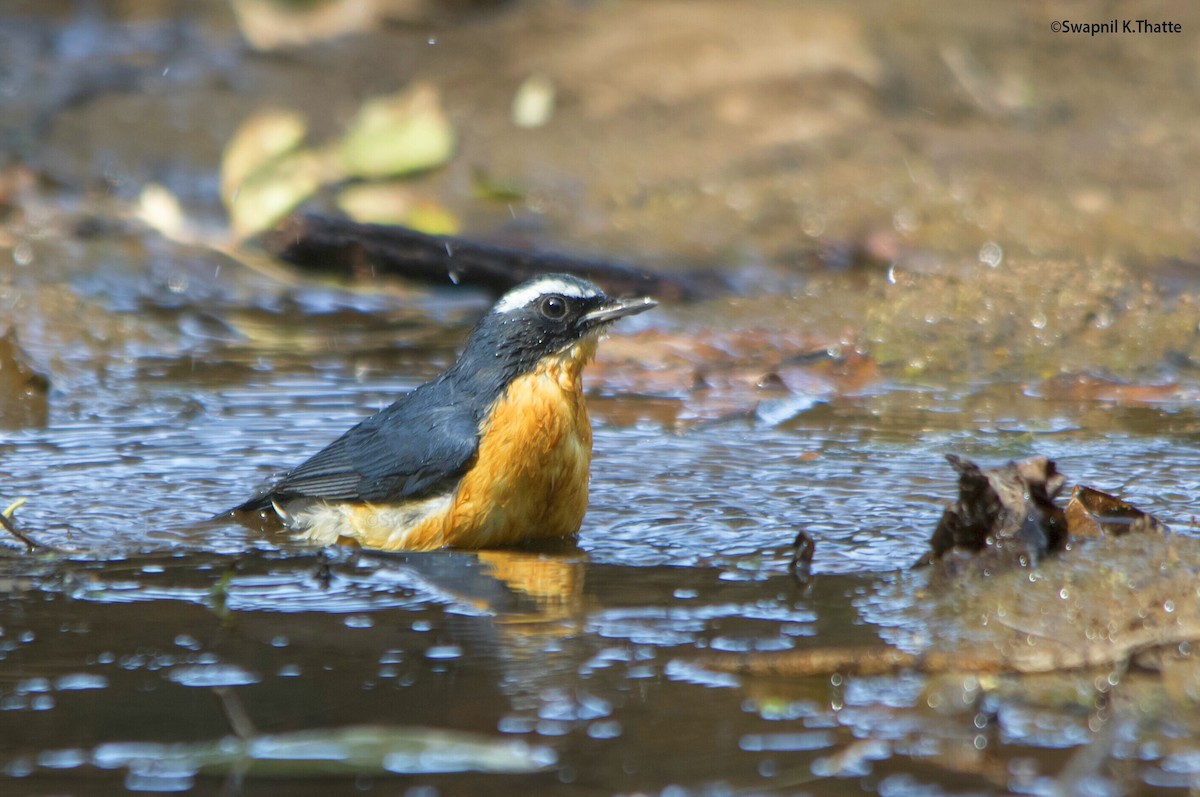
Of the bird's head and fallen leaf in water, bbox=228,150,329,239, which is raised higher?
fallen leaf in water, bbox=228,150,329,239

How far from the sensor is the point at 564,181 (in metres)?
11.9

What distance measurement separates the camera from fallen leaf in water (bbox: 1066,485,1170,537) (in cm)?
459

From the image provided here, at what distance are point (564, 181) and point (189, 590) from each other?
25.3 ft

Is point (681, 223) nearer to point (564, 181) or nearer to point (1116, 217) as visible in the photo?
point (564, 181)

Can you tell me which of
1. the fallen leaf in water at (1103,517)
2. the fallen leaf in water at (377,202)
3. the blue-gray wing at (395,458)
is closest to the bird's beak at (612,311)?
the blue-gray wing at (395,458)

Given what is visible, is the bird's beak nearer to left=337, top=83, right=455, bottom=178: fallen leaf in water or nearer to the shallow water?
the shallow water

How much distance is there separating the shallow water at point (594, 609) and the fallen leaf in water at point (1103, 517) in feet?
0.95

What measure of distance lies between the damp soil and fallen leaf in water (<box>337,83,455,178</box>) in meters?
0.42

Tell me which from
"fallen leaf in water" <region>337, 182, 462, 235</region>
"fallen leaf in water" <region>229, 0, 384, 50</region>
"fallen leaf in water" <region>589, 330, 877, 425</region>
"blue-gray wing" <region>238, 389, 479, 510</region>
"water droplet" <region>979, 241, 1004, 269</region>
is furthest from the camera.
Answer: "fallen leaf in water" <region>229, 0, 384, 50</region>

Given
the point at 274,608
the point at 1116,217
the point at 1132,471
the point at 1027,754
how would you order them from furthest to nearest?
the point at 1116,217, the point at 1132,471, the point at 274,608, the point at 1027,754

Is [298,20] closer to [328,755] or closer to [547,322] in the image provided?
[547,322]

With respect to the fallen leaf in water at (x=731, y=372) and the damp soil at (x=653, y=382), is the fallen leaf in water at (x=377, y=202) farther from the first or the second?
the fallen leaf in water at (x=731, y=372)

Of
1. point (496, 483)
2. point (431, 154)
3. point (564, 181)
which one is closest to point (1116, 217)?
point (564, 181)

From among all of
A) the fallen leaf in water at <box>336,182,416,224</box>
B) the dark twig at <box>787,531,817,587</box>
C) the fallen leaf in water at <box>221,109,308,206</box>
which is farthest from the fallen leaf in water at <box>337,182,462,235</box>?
the dark twig at <box>787,531,817,587</box>
